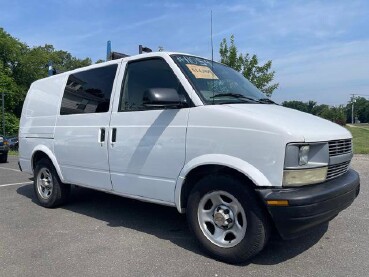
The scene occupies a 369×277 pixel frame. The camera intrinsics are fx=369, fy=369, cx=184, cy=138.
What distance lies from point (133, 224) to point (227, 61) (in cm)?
1466

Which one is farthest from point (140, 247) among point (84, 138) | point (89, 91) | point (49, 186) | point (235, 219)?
point (49, 186)

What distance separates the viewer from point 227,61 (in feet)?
60.2

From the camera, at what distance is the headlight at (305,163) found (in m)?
3.20

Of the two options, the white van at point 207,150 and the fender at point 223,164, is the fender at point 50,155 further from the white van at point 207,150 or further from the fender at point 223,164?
the fender at point 223,164

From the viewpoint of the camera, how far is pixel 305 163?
10.7 ft

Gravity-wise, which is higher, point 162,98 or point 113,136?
point 162,98

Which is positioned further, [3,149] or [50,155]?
[3,149]

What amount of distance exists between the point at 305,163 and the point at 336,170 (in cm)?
60

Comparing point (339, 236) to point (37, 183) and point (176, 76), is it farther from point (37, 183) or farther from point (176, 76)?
point (37, 183)

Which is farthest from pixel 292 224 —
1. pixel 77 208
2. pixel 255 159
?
pixel 77 208

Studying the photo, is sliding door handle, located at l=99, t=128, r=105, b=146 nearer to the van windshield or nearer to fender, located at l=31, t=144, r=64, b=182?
fender, located at l=31, t=144, r=64, b=182

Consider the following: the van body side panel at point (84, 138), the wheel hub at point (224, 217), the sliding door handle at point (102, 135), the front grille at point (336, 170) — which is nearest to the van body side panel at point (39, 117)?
the van body side panel at point (84, 138)

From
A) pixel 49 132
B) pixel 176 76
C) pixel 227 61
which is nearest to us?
pixel 176 76

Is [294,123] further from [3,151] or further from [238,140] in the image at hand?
[3,151]
